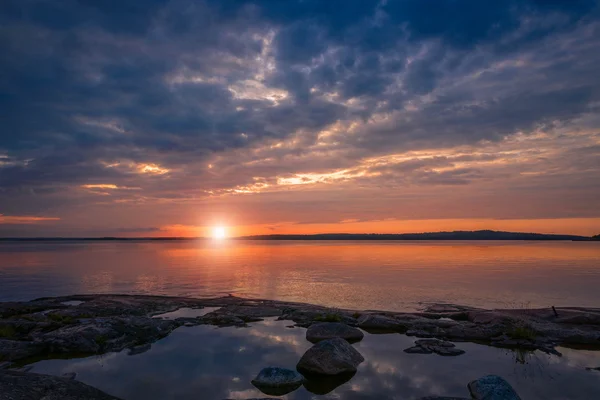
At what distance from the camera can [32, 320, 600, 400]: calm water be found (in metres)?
11.9

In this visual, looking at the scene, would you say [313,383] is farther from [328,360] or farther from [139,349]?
[139,349]

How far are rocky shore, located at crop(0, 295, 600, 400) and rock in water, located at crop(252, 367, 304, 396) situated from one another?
11 cm

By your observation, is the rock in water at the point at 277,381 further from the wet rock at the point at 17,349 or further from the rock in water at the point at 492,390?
the wet rock at the point at 17,349

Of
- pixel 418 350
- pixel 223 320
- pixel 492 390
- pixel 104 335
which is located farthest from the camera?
pixel 223 320

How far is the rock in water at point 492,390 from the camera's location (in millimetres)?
10562

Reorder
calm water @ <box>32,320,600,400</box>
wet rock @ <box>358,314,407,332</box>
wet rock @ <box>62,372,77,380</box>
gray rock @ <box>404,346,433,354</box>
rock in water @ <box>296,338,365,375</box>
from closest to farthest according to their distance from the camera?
calm water @ <box>32,320,600,400</box> < wet rock @ <box>62,372,77,380</box> < rock in water @ <box>296,338,365,375</box> < gray rock @ <box>404,346,433,354</box> < wet rock @ <box>358,314,407,332</box>

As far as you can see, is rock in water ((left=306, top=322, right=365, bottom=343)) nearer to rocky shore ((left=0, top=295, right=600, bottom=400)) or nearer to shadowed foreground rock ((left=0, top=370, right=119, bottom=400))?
rocky shore ((left=0, top=295, right=600, bottom=400))

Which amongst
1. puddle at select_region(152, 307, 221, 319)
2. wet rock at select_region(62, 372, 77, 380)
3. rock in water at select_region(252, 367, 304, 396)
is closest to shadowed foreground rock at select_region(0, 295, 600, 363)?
puddle at select_region(152, 307, 221, 319)

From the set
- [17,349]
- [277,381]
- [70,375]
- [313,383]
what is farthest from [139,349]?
[313,383]

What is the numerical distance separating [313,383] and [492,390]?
5522mm

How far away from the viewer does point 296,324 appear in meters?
21.6

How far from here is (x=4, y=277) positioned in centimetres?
4962

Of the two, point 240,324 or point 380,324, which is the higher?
point 380,324

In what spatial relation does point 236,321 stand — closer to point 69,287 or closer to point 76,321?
point 76,321
